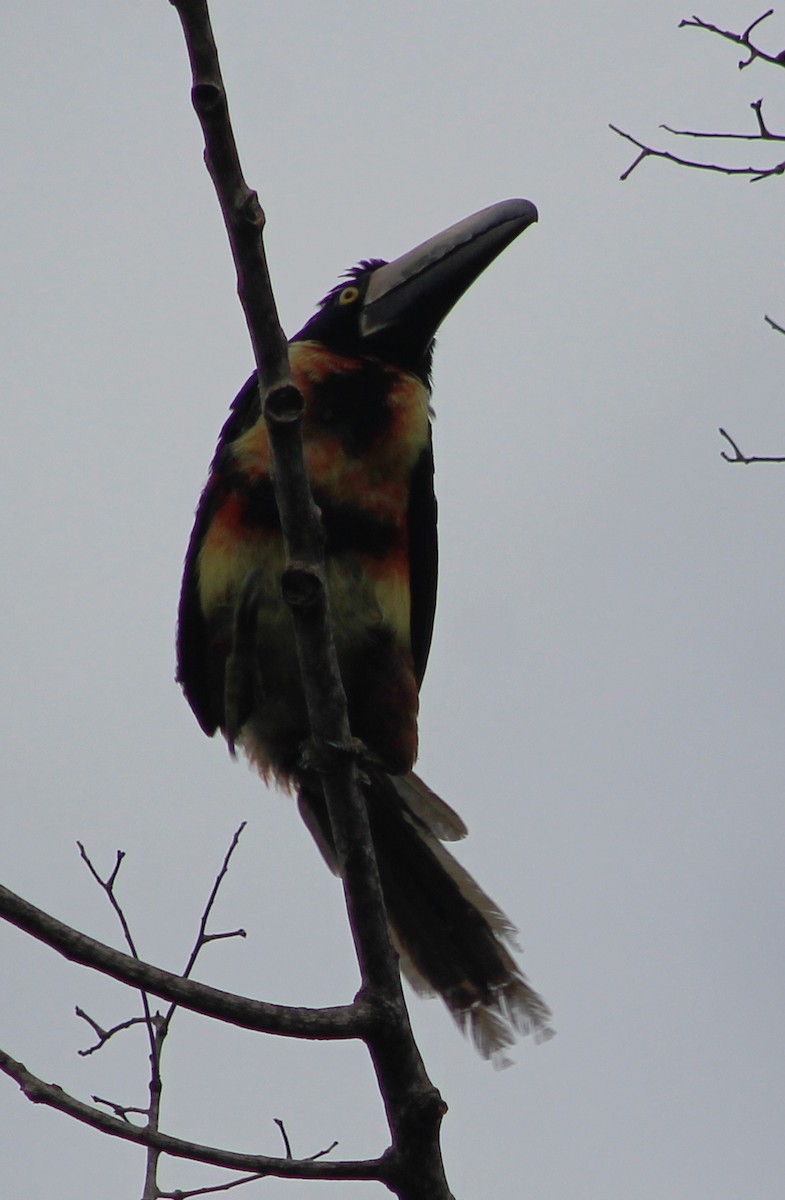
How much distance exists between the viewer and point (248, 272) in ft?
11.8

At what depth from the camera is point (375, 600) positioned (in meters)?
5.55

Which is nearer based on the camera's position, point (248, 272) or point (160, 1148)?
point (160, 1148)

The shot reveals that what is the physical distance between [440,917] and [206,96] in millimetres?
3388

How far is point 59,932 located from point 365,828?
112cm

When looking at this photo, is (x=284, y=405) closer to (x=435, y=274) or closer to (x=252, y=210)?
(x=252, y=210)

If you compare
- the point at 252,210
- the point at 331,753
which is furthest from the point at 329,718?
the point at 252,210

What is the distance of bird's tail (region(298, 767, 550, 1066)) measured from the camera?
17.3 ft

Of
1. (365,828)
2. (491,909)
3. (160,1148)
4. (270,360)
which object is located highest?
(270,360)

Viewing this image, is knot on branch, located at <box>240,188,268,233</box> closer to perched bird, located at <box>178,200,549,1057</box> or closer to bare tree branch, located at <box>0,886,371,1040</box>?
bare tree branch, located at <box>0,886,371,1040</box>

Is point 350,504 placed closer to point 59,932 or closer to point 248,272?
point 248,272

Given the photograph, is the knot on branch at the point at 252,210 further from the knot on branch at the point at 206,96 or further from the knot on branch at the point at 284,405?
the knot on branch at the point at 284,405

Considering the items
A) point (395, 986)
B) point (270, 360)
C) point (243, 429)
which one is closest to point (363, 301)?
point (243, 429)

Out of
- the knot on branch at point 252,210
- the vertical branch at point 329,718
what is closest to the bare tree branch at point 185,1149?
the vertical branch at point 329,718

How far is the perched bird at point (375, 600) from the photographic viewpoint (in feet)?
17.9
